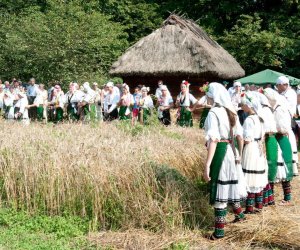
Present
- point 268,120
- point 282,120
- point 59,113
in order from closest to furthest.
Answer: point 268,120 → point 282,120 → point 59,113

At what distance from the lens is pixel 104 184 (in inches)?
231

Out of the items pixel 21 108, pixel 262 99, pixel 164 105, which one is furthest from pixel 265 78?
pixel 262 99

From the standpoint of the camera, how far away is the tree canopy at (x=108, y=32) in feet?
68.5

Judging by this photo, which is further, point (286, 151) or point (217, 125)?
point (286, 151)

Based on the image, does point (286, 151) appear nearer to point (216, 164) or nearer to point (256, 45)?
point (216, 164)

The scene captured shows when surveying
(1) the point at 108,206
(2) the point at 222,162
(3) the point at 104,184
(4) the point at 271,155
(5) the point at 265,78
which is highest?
(5) the point at 265,78

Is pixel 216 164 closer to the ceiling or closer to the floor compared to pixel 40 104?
closer to the floor

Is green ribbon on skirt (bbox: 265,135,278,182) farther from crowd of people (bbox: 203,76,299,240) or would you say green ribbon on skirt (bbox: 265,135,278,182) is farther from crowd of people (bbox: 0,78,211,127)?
crowd of people (bbox: 0,78,211,127)

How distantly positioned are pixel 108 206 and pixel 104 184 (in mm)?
262

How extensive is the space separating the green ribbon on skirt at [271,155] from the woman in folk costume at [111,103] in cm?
764

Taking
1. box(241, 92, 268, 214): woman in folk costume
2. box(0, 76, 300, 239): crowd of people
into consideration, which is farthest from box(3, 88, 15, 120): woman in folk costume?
box(241, 92, 268, 214): woman in folk costume

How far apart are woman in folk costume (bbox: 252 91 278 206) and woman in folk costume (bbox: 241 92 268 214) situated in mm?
242

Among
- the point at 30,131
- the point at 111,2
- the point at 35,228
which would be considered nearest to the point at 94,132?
the point at 30,131

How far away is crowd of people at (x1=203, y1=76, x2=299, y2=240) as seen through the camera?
5.54 m
